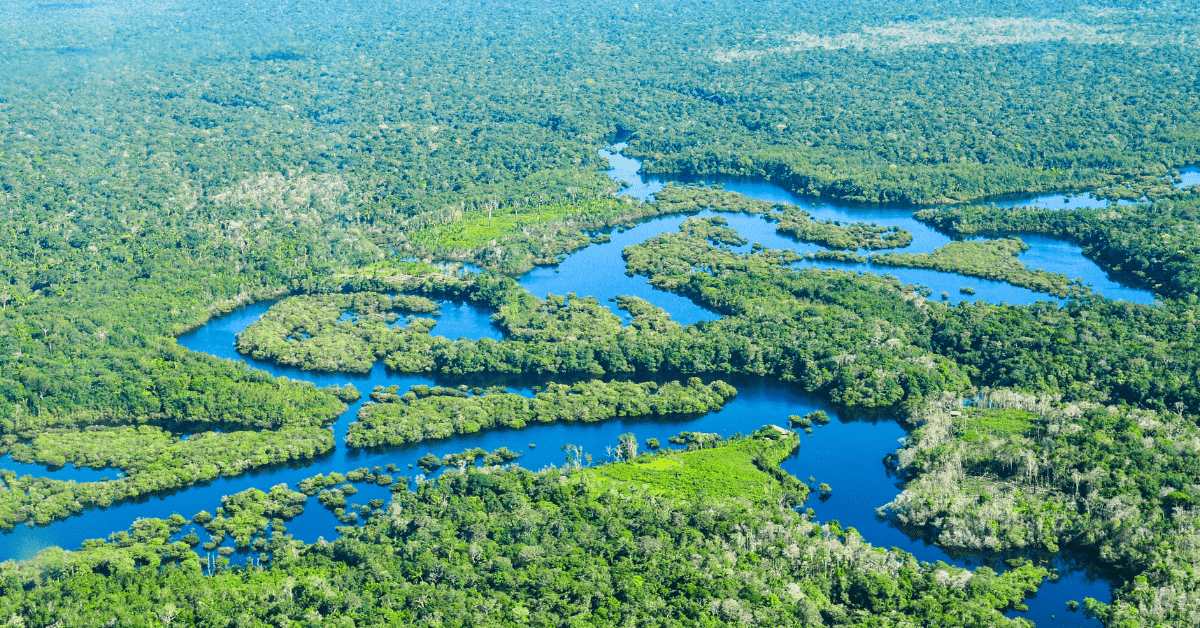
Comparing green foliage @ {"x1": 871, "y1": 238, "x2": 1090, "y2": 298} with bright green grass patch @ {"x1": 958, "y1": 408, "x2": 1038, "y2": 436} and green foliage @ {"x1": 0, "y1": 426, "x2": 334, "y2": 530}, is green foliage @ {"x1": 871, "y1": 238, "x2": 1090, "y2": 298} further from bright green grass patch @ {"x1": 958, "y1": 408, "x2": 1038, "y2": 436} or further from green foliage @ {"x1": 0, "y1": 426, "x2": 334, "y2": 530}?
green foliage @ {"x1": 0, "y1": 426, "x2": 334, "y2": 530}

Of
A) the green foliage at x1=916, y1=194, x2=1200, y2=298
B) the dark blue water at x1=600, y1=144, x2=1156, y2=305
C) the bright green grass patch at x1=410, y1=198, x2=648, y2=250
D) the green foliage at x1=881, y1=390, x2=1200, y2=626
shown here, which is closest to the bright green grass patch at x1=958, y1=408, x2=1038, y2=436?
the green foliage at x1=881, y1=390, x2=1200, y2=626

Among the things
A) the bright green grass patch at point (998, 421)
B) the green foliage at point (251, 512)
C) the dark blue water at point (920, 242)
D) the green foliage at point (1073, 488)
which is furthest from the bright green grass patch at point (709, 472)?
the dark blue water at point (920, 242)

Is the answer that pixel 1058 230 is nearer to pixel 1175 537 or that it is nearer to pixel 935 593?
pixel 1175 537

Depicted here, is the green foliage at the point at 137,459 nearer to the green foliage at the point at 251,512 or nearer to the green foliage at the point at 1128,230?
the green foliage at the point at 251,512

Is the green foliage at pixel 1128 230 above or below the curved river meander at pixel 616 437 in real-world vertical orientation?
above

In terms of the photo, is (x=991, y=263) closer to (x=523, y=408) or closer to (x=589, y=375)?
(x=589, y=375)

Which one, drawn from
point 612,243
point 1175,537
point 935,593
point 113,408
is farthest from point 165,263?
point 1175,537

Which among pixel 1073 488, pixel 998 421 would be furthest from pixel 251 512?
pixel 1073 488

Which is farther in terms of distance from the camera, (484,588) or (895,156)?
(895,156)
